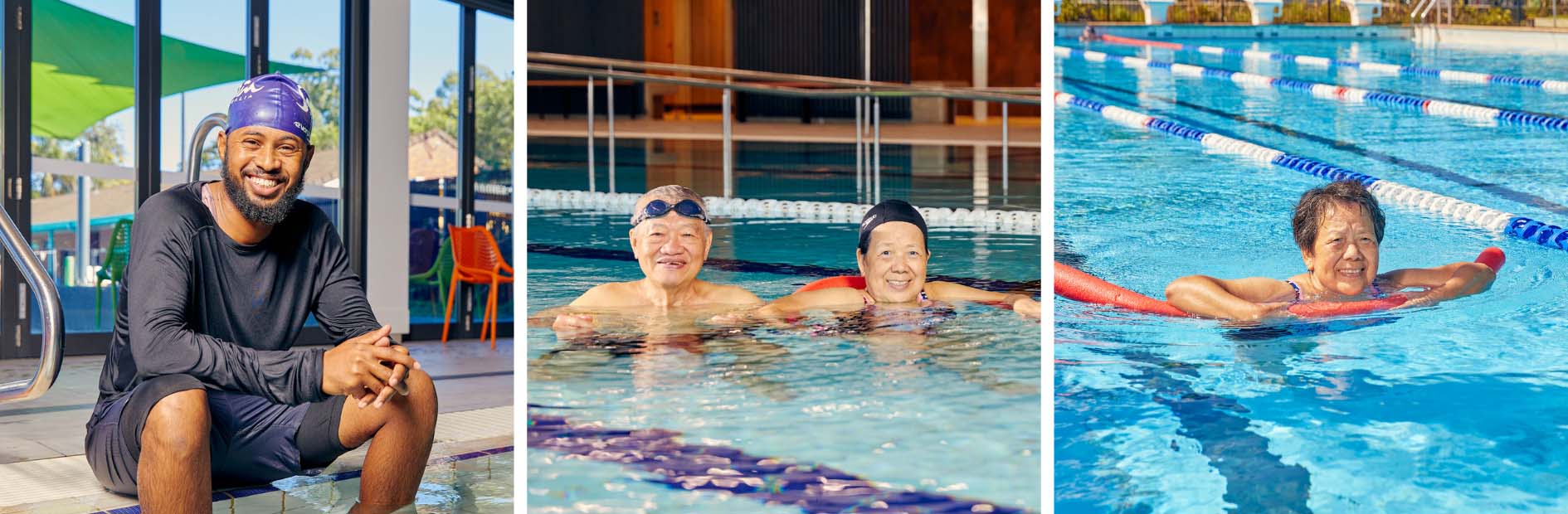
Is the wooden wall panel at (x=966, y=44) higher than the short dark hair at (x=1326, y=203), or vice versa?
the wooden wall panel at (x=966, y=44)

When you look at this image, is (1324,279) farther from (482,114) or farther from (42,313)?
(482,114)

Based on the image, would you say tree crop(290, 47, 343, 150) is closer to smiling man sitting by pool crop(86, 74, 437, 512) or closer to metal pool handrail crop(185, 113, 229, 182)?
metal pool handrail crop(185, 113, 229, 182)

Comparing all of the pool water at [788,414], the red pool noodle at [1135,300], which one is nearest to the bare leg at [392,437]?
the pool water at [788,414]

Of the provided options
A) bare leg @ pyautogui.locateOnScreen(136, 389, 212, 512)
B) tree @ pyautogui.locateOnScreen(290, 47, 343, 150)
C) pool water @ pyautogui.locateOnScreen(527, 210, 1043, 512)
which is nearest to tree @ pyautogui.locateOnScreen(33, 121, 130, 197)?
tree @ pyautogui.locateOnScreen(290, 47, 343, 150)

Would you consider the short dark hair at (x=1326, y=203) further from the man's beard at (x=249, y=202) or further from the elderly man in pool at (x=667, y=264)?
the man's beard at (x=249, y=202)

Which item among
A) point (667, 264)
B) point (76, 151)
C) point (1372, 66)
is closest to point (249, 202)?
point (667, 264)

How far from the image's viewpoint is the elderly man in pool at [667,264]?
391 cm

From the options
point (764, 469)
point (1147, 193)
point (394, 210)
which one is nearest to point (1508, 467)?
point (764, 469)

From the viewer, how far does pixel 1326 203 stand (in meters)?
4.01

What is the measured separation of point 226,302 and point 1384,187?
5.79 m

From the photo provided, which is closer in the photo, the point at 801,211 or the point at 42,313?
the point at 42,313

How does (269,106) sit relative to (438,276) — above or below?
above

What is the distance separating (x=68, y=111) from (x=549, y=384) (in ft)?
12.1

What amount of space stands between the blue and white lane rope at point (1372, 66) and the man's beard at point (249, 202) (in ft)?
35.6
